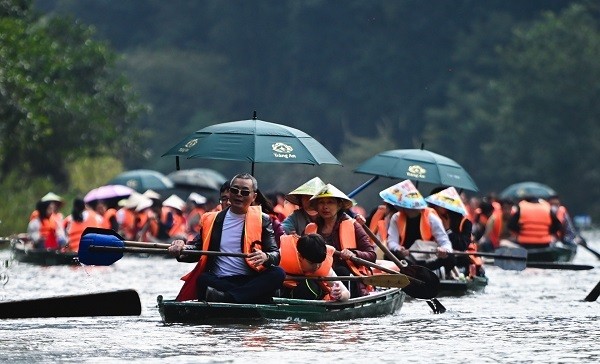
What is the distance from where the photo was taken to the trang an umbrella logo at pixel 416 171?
21.2 m

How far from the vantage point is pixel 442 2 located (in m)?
79.6

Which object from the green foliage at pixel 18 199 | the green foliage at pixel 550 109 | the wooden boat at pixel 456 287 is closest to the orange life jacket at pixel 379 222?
the wooden boat at pixel 456 287

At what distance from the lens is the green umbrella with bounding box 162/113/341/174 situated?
54.0 ft

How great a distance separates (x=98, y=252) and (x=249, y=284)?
4.40 ft

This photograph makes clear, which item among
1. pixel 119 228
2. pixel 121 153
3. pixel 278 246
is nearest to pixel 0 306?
pixel 278 246

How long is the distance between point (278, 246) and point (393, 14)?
65348mm

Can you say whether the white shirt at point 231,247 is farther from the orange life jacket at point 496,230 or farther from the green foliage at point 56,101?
the green foliage at point 56,101

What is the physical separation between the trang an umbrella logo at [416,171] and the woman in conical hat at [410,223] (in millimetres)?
1423

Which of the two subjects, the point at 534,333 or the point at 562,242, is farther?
the point at 562,242

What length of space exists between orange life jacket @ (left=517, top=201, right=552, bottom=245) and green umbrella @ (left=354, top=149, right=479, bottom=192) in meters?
8.57

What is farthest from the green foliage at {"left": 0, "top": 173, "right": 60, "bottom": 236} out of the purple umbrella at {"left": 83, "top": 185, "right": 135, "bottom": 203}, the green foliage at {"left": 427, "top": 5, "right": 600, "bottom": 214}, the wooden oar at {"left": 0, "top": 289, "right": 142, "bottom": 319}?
the green foliage at {"left": 427, "top": 5, "right": 600, "bottom": 214}

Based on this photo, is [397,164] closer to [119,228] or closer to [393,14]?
[119,228]

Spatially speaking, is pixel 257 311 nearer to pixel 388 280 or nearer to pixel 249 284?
pixel 249 284

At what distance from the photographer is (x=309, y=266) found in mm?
15734
